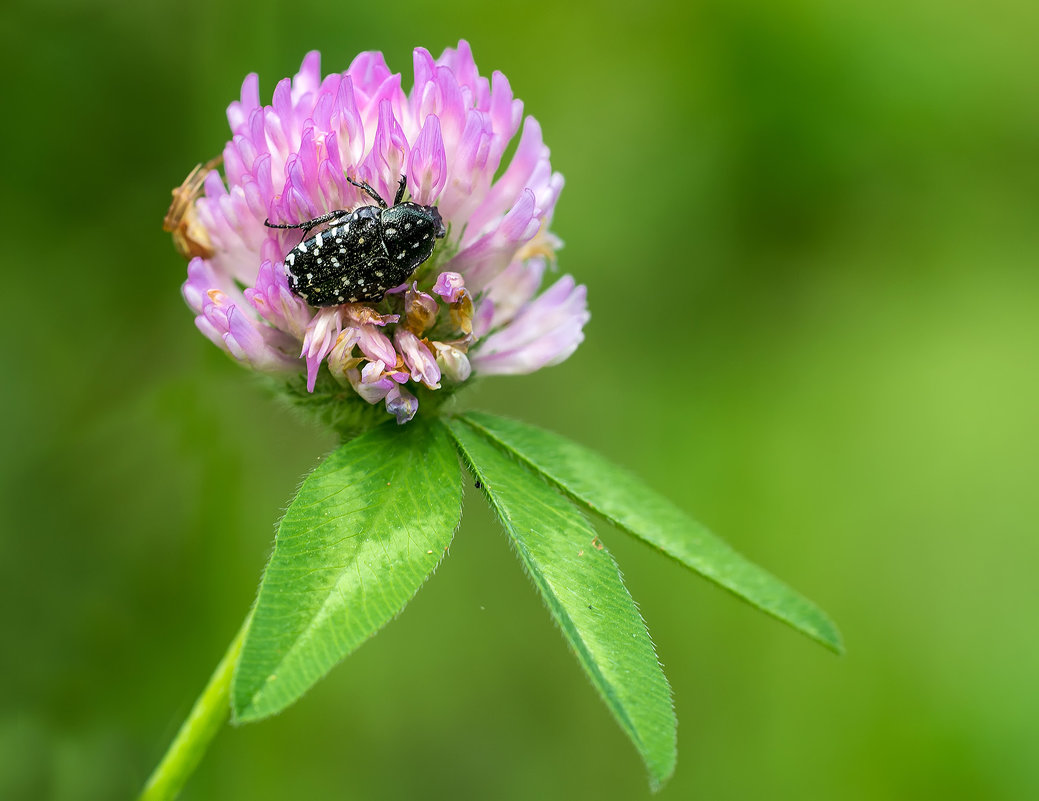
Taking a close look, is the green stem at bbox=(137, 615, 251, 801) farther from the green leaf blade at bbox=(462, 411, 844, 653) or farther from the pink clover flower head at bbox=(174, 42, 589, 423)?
the green leaf blade at bbox=(462, 411, 844, 653)

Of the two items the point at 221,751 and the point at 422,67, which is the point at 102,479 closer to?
the point at 221,751

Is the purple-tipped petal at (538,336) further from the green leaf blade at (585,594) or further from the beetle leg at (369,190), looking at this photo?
the beetle leg at (369,190)

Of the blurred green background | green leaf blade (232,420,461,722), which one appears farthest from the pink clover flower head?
the blurred green background

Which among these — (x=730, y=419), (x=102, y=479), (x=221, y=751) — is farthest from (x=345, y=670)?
(x=730, y=419)

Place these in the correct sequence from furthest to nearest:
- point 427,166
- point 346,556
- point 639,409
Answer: point 639,409 → point 427,166 → point 346,556

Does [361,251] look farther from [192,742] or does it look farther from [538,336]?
[192,742]

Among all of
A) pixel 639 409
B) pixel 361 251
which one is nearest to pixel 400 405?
pixel 361 251
